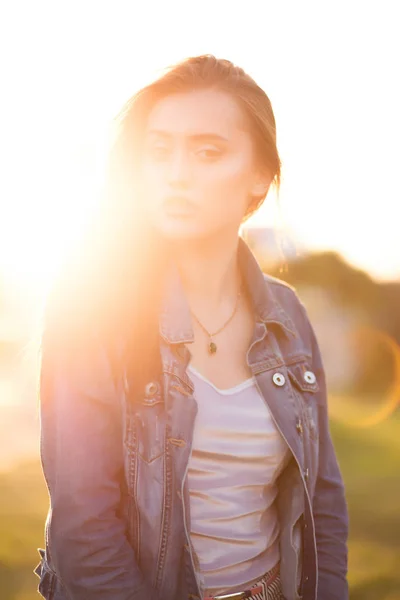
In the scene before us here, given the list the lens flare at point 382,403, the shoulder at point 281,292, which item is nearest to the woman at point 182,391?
the shoulder at point 281,292

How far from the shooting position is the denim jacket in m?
1.74

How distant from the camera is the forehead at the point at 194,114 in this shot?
1.96 meters

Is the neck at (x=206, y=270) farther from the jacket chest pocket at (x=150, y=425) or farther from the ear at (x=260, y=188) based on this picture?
the jacket chest pocket at (x=150, y=425)

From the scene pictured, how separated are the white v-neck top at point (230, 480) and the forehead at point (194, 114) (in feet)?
2.49

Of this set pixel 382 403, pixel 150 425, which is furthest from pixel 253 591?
pixel 382 403

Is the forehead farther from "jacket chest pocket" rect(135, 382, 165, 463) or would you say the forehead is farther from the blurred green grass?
the blurred green grass

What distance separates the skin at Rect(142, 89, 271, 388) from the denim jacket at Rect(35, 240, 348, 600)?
0.32 ft

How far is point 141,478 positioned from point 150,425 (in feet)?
0.51

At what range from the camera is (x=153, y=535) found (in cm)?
185

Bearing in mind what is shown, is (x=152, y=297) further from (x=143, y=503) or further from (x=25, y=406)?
(x=25, y=406)

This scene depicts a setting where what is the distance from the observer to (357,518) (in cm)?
513

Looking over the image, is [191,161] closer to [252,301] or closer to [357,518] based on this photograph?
[252,301]

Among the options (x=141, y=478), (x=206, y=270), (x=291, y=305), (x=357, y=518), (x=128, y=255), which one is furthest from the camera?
(x=357, y=518)

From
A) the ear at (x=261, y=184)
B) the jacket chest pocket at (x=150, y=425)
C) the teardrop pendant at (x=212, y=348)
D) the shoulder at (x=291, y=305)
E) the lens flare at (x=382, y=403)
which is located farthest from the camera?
the lens flare at (x=382, y=403)
